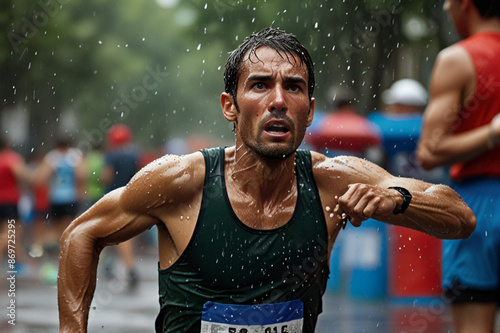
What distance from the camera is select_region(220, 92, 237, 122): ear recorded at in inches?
137

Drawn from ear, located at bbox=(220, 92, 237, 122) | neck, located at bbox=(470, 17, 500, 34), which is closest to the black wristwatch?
ear, located at bbox=(220, 92, 237, 122)

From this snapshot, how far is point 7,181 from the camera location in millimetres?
11266

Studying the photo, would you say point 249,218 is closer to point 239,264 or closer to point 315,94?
point 239,264

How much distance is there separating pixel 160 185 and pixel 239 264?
0.42 metres

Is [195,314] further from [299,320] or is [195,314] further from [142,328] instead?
[142,328]

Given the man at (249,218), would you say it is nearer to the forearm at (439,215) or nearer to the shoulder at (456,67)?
the forearm at (439,215)

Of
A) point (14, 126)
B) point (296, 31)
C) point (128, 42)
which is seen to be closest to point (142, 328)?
point (296, 31)

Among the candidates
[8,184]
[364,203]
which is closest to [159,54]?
[8,184]

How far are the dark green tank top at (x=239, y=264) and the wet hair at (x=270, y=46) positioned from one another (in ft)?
1.47

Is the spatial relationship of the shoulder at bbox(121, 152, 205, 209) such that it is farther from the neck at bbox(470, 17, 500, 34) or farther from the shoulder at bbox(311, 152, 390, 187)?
the neck at bbox(470, 17, 500, 34)

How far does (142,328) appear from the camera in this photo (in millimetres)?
7516

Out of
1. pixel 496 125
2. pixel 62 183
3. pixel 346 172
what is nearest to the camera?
pixel 346 172

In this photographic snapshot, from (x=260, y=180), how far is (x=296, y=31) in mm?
12802

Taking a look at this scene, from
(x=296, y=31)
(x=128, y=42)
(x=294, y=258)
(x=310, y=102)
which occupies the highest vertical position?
(x=128, y=42)
